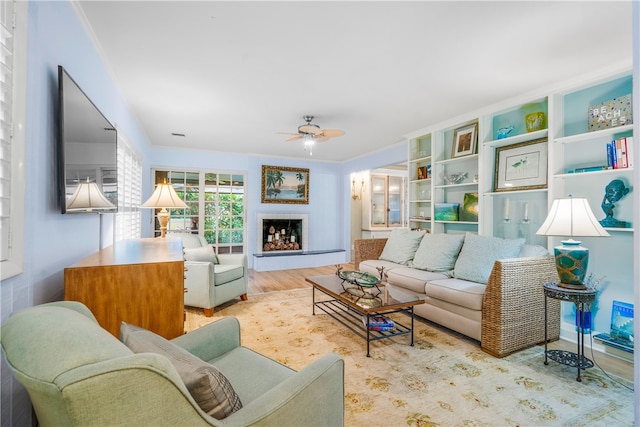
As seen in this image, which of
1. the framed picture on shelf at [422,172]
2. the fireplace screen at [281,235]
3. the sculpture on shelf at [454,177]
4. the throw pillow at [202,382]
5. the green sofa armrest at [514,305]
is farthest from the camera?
the fireplace screen at [281,235]

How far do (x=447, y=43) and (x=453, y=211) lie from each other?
8.08 feet

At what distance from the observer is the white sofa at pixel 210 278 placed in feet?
11.0

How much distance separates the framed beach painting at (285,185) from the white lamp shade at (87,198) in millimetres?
4247

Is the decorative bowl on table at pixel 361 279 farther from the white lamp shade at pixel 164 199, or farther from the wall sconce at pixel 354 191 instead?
the wall sconce at pixel 354 191

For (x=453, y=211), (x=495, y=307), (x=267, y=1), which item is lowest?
(x=495, y=307)

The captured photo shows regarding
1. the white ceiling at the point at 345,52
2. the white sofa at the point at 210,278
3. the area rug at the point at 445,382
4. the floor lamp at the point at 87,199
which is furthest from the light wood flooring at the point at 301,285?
the floor lamp at the point at 87,199

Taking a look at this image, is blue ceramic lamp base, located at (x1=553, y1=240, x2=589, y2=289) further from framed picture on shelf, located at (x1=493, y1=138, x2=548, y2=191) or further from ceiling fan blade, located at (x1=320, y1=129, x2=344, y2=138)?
ceiling fan blade, located at (x1=320, y1=129, x2=344, y2=138)

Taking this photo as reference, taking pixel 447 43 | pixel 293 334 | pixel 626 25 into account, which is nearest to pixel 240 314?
pixel 293 334

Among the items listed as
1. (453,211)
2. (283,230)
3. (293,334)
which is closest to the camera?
(293,334)

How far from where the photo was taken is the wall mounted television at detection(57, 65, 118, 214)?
156cm

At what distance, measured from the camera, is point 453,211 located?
4160 mm

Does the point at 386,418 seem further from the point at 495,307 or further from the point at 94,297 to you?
the point at 94,297

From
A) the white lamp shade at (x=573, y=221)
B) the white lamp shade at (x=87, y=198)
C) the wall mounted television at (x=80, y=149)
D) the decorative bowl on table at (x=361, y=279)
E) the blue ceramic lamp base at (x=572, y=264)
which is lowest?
the decorative bowl on table at (x=361, y=279)

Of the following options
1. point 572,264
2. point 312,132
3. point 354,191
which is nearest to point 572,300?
point 572,264
